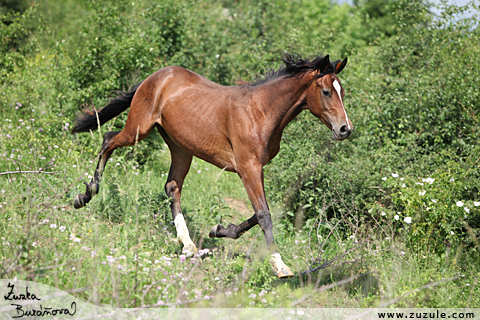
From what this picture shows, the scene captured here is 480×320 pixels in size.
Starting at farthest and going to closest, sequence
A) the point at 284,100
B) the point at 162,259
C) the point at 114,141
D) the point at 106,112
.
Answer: the point at 106,112 → the point at 114,141 → the point at 284,100 → the point at 162,259

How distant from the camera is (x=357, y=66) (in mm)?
8344

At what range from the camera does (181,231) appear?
4969 mm

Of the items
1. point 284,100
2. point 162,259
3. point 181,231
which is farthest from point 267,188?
point 162,259

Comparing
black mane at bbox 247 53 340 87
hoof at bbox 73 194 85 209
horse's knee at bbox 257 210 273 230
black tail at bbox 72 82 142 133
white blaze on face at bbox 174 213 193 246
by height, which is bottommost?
white blaze on face at bbox 174 213 193 246

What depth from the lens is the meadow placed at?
144 inches

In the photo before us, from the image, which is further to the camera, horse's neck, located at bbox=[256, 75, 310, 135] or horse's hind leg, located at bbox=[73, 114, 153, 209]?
horse's hind leg, located at bbox=[73, 114, 153, 209]

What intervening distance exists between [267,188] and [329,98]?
8.09 feet

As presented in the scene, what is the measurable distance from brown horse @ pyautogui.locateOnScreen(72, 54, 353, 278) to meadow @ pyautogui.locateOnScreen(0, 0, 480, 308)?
41cm

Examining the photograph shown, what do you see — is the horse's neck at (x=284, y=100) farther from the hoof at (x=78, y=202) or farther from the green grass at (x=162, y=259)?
the hoof at (x=78, y=202)

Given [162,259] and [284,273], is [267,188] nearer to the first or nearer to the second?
[284,273]

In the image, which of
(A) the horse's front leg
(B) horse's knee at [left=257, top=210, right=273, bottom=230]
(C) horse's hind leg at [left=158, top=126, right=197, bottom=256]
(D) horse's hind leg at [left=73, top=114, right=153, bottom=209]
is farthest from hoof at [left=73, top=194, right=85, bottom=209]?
(B) horse's knee at [left=257, top=210, right=273, bottom=230]

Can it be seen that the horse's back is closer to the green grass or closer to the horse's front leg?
the horse's front leg

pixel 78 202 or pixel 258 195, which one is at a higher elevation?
pixel 258 195

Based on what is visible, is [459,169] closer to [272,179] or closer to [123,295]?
[272,179]
